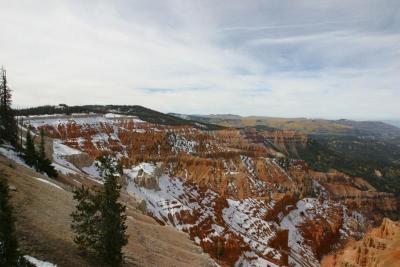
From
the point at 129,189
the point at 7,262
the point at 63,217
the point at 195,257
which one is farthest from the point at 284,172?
the point at 7,262

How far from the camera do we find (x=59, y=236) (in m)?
24.8

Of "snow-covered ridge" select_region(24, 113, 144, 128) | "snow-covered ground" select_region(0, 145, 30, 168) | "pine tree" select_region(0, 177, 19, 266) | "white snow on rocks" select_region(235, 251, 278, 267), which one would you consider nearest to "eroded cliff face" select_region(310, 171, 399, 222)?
"white snow on rocks" select_region(235, 251, 278, 267)

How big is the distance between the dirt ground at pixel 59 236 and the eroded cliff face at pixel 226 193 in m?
22.0

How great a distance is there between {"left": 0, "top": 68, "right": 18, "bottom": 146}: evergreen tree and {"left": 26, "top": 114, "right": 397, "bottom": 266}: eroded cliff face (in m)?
12.0

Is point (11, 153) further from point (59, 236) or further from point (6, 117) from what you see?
point (59, 236)

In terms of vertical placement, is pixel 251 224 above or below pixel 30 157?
below

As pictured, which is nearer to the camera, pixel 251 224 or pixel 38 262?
pixel 38 262

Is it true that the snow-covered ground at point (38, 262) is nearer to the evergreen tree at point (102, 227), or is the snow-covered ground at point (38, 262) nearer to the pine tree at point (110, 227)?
the evergreen tree at point (102, 227)

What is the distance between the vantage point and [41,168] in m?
51.4

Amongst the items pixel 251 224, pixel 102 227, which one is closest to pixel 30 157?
pixel 102 227

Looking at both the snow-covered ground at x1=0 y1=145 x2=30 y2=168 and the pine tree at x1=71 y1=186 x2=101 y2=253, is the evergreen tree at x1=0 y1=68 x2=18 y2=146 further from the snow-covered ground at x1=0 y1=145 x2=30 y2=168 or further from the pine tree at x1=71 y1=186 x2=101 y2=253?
the pine tree at x1=71 y1=186 x2=101 y2=253

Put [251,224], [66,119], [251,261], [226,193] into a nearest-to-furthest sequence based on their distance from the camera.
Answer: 1. [251,261]
2. [251,224]
3. [226,193]
4. [66,119]

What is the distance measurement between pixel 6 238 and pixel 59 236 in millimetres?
8764

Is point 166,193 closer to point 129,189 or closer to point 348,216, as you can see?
point 129,189
